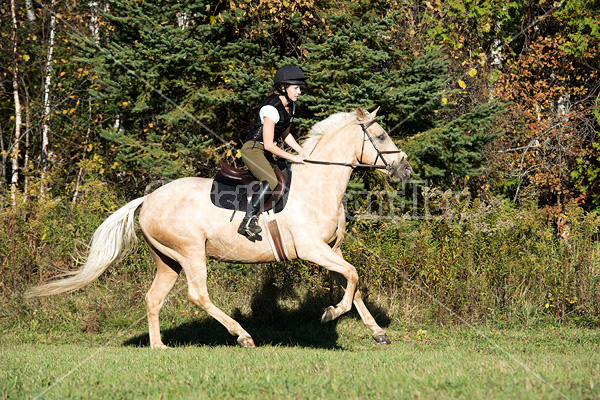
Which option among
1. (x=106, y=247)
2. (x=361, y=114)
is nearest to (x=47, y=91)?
(x=106, y=247)

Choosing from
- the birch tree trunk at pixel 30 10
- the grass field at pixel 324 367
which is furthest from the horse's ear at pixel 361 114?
the birch tree trunk at pixel 30 10

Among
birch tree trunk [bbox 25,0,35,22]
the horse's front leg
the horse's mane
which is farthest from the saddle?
birch tree trunk [bbox 25,0,35,22]

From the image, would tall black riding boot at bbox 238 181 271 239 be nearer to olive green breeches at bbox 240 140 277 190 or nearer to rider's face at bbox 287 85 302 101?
olive green breeches at bbox 240 140 277 190

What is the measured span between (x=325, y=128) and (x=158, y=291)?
128 inches

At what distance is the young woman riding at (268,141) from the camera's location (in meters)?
6.90

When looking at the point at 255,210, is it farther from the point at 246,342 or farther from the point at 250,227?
the point at 246,342

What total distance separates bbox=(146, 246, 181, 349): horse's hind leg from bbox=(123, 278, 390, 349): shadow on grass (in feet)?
1.90

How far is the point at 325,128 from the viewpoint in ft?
24.5

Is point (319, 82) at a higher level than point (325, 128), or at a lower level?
higher

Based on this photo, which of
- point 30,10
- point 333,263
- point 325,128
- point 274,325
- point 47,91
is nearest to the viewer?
point 333,263

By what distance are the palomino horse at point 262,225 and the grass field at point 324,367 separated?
2.64 ft

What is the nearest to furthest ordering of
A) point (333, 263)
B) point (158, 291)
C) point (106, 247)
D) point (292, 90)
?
point (333, 263), point (292, 90), point (106, 247), point (158, 291)

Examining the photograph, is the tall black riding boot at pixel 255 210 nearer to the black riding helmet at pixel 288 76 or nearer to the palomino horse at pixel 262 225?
the palomino horse at pixel 262 225

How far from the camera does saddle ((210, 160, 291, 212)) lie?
704 centimetres
